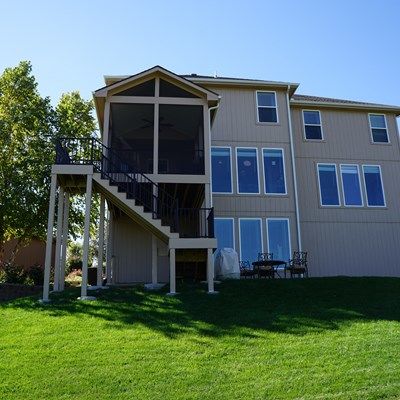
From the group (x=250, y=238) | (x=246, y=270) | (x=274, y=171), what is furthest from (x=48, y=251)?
(x=274, y=171)

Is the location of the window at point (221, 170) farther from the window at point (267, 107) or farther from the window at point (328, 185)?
the window at point (328, 185)

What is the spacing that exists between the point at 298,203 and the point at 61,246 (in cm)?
879

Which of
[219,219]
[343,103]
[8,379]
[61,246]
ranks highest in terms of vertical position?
[343,103]

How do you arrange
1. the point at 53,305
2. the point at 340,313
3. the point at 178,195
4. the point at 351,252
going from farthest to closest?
the point at 351,252 → the point at 178,195 → the point at 53,305 → the point at 340,313

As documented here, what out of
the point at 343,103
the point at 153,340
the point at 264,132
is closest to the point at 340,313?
the point at 153,340

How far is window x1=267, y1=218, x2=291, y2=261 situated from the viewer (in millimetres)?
16422

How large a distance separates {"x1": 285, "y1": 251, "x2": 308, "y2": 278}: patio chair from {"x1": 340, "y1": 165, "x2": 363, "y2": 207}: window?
10.2ft

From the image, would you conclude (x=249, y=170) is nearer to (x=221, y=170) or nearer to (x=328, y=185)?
(x=221, y=170)

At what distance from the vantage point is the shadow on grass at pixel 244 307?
9109 mm

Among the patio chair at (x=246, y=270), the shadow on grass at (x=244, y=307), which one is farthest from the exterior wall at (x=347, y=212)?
the shadow on grass at (x=244, y=307)

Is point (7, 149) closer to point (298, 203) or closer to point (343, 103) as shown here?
point (298, 203)

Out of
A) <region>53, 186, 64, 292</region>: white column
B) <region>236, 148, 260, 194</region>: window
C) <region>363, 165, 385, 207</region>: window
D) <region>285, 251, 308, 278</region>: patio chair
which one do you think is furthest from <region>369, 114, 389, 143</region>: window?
<region>53, 186, 64, 292</region>: white column

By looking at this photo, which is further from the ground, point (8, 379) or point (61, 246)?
point (61, 246)

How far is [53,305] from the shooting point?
1102 cm
